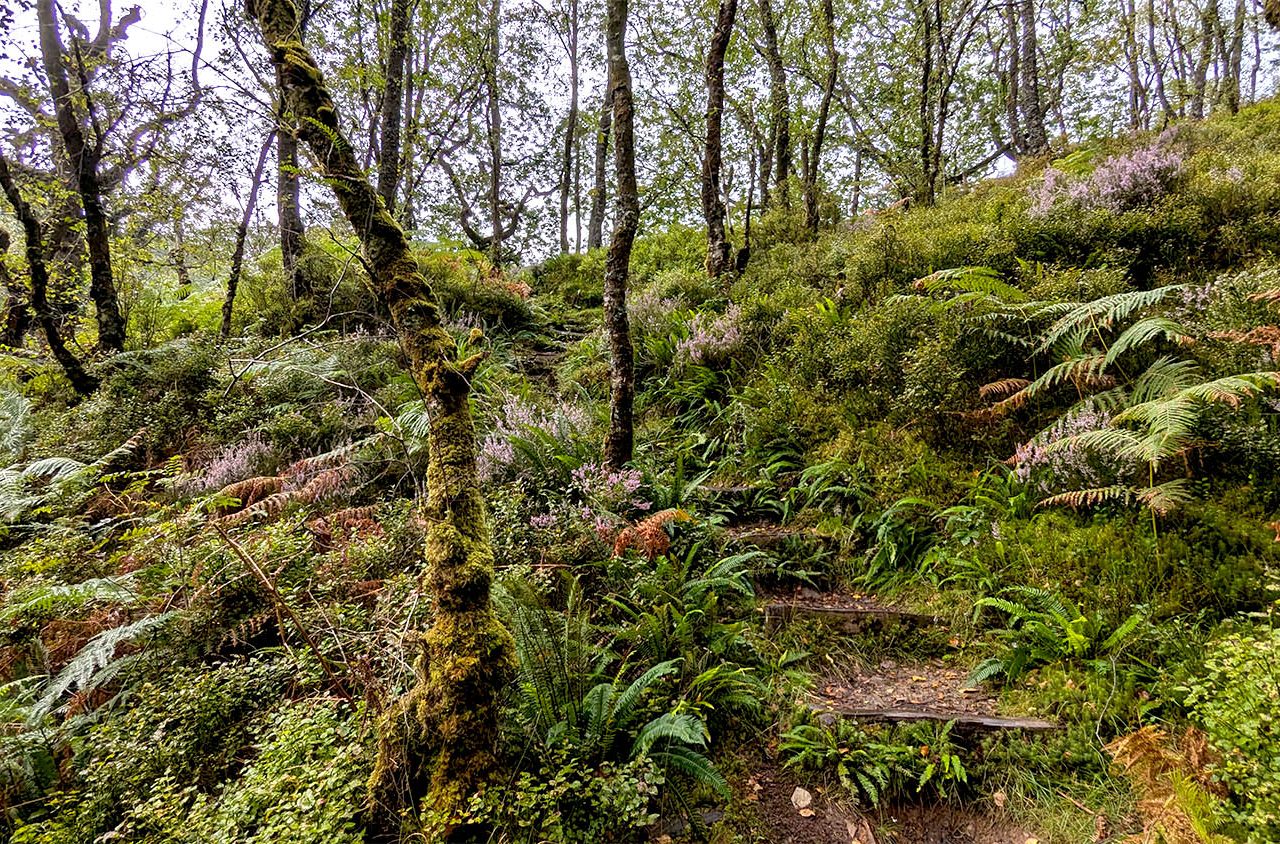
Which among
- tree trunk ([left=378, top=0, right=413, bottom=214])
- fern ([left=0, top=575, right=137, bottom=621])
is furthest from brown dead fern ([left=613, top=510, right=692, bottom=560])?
tree trunk ([left=378, top=0, right=413, bottom=214])

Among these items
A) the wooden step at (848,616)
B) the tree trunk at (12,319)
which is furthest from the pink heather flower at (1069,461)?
the tree trunk at (12,319)

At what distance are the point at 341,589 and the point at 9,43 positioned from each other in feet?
26.6

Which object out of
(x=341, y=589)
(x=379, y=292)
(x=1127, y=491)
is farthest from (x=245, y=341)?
(x=1127, y=491)

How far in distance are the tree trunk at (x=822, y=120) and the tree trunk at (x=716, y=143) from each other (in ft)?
5.32

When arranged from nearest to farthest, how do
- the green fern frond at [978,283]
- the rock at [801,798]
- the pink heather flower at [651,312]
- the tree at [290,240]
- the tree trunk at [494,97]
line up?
the rock at [801,798] → the green fern frond at [978,283] → the pink heather flower at [651,312] → the tree at [290,240] → the tree trunk at [494,97]

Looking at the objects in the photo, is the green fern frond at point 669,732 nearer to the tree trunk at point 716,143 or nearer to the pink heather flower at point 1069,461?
the pink heather flower at point 1069,461

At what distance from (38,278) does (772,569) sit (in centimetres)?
981

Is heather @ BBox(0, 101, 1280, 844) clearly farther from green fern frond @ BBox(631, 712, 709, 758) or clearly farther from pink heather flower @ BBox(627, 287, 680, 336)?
pink heather flower @ BBox(627, 287, 680, 336)

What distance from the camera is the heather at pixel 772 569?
2.23m

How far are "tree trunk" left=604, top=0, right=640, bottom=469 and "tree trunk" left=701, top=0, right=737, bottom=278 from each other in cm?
262

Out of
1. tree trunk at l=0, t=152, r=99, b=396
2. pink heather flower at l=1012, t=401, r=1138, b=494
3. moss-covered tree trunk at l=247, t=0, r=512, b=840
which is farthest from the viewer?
tree trunk at l=0, t=152, r=99, b=396

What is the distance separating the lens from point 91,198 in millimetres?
6891

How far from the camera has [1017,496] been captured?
12.1 feet

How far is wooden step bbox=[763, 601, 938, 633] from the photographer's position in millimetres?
3545
